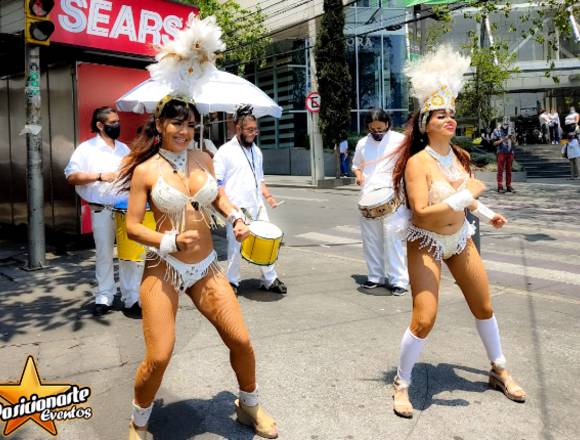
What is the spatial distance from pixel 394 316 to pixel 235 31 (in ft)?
75.4

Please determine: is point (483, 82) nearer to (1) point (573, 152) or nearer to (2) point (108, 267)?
(1) point (573, 152)

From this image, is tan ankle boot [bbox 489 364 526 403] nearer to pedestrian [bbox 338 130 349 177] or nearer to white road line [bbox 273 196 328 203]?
white road line [bbox 273 196 328 203]

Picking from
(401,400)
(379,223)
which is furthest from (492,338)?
(379,223)

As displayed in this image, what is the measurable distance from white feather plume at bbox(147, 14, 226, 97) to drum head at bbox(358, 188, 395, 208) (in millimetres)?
3029

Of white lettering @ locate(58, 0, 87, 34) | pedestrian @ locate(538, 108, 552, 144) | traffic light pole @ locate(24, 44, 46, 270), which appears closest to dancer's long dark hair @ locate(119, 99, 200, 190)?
traffic light pole @ locate(24, 44, 46, 270)

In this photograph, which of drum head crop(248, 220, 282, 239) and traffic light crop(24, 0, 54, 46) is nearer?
drum head crop(248, 220, 282, 239)

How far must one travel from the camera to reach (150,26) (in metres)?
9.52

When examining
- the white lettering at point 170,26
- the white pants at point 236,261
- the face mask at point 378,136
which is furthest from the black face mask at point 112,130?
the white lettering at point 170,26

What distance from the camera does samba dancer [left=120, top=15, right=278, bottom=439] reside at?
9.75 ft

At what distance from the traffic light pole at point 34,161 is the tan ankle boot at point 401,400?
5748 millimetres

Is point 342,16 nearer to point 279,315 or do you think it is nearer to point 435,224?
point 279,315

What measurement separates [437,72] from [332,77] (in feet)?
65.0

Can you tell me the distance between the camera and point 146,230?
2982mm

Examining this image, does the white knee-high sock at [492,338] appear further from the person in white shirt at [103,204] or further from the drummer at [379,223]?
the person in white shirt at [103,204]
